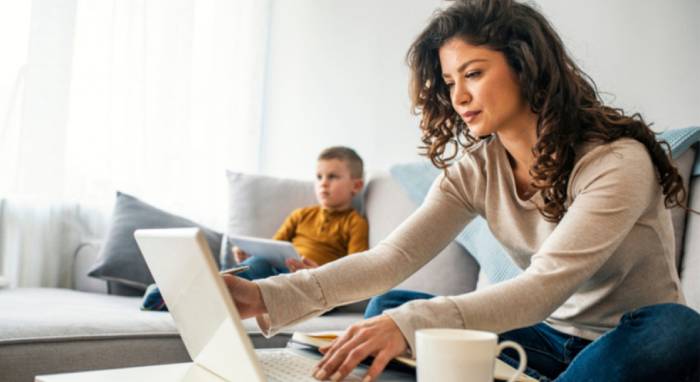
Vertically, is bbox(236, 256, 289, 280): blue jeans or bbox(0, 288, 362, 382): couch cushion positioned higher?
bbox(236, 256, 289, 280): blue jeans

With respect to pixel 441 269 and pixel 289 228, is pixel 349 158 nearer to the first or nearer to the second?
pixel 289 228


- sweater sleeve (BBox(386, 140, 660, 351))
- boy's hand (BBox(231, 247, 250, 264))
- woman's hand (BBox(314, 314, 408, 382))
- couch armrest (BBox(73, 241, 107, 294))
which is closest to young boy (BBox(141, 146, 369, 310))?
boy's hand (BBox(231, 247, 250, 264))

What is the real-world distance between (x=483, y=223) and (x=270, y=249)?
587mm

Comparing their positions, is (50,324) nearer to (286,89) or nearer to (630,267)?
(630,267)

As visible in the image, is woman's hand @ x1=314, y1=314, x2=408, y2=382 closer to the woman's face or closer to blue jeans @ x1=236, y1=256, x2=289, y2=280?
the woman's face

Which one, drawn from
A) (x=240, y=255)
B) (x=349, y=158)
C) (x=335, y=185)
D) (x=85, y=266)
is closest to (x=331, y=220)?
(x=335, y=185)

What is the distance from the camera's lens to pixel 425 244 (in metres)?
1.32

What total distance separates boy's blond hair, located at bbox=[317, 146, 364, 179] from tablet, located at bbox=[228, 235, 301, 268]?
57cm

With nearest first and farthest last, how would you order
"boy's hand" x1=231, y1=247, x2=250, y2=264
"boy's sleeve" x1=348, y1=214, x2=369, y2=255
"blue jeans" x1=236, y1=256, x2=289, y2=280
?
"blue jeans" x1=236, y1=256, x2=289, y2=280, "boy's hand" x1=231, y1=247, x2=250, y2=264, "boy's sleeve" x1=348, y1=214, x2=369, y2=255

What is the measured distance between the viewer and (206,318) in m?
0.87

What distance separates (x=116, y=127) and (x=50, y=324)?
146 cm

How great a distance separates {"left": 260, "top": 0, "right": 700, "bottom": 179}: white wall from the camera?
1.98 meters

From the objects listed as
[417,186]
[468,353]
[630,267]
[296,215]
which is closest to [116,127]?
[296,215]

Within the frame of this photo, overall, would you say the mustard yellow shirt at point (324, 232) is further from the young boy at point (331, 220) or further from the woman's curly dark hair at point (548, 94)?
the woman's curly dark hair at point (548, 94)
